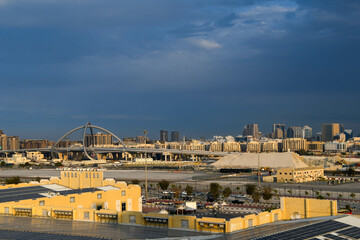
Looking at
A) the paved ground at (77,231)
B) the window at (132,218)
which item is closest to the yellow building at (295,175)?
the window at (132,218)

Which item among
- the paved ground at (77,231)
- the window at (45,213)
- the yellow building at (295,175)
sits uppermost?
the window at (45,213)

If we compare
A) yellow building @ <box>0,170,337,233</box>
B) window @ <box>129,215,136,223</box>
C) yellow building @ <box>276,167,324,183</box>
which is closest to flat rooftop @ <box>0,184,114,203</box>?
yellow building @ <box>0,170,337,233</box>

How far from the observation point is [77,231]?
19.4m

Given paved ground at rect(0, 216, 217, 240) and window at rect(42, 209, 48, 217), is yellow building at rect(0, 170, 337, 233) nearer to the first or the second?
window at rect(42, 209, 48, 217)

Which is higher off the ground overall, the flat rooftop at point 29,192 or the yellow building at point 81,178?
the yellow building at point 81,178

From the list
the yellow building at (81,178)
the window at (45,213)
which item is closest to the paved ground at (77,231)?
the window at (45,213)

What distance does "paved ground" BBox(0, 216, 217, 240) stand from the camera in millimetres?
18266

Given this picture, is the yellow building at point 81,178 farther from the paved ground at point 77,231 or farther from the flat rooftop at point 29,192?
the paved ground at point 77,231

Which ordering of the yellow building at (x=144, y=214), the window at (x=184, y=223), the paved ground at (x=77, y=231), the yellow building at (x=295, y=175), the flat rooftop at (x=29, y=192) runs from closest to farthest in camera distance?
1. the paved ground at (x=77, y=231)
2. the yellow building at (x=144, y=214)
3. the window at (x=184, y=223)
4. the flat rooftop at (x=29, y=192)
5. the yellow building at (x=295, y=175)

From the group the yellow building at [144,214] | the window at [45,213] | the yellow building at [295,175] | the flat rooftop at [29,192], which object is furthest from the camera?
the yellow building at [295,175]

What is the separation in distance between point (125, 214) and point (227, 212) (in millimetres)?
23612

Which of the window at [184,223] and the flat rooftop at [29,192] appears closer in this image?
the window at [184,223]

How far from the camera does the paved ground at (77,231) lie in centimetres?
1827

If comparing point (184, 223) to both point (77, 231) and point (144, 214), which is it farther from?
point (77, 231)
